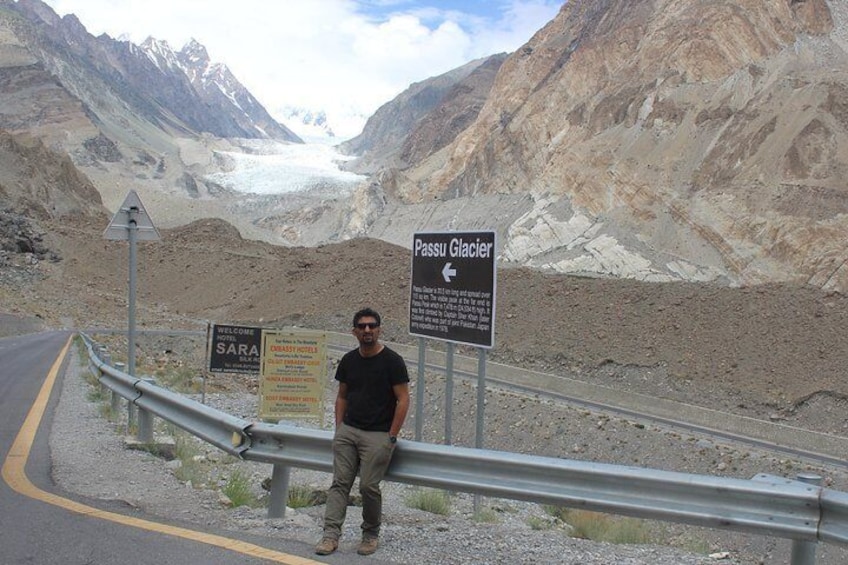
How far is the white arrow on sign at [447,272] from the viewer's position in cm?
790

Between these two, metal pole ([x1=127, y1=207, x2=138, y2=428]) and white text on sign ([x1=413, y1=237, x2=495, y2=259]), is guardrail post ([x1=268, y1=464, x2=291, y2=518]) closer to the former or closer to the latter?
white text on sign ([x1=413, y1=237, x2=495, y2=259])

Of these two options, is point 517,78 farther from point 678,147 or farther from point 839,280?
point 839,280

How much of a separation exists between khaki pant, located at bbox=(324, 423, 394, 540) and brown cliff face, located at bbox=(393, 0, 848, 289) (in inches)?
2002

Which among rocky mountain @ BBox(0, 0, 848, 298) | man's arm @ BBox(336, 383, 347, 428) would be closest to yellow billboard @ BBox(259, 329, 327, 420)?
man's arm @ BBox(336, 383, 347, 428)

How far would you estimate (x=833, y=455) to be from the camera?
22.2 m

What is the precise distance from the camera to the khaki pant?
5.59m

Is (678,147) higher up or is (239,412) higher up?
(678,147)

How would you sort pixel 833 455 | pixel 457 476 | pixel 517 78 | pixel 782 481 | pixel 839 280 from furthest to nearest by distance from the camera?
1. pixel 517 78
2. pixel 839 280
3. pixel 833 455
4. pixel 457 476
5. pixel 782 481

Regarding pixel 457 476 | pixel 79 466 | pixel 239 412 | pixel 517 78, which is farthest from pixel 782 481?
pixel 517 78

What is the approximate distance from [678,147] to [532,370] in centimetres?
3687

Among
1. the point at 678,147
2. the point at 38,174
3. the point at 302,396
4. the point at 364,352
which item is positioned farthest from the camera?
the point at 38,174

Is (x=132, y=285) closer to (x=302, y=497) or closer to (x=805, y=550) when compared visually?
(x=302, y=497)

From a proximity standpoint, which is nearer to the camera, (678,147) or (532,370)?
(532,370)

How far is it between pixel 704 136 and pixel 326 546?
202 ft
